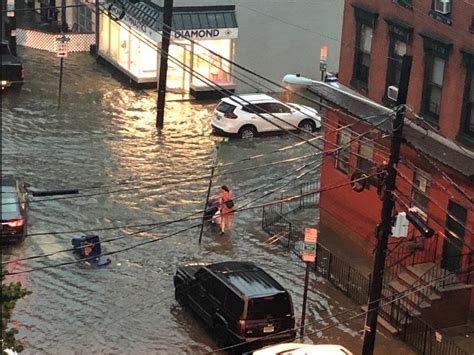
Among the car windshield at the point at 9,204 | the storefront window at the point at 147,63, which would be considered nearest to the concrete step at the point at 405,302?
the car windshield at the point at 9,204

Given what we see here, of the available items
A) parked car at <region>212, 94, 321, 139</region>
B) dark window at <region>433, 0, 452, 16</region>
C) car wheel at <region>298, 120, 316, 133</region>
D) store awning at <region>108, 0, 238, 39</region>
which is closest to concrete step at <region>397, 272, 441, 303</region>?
dark window at <region>433, 0, 452, 16</region>

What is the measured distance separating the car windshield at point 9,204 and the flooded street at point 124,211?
0.96 metres

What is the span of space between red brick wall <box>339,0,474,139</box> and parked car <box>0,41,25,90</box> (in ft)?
54.3

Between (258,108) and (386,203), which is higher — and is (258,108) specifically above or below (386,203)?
below

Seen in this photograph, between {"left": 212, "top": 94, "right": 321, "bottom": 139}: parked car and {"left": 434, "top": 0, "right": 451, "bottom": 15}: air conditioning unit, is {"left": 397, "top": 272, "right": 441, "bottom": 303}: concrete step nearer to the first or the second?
{"left": 434, "top": 0, "right": 451, "bottom": 15}: air conditioning unit

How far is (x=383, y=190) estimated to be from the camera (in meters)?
19.2

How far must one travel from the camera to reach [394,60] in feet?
88.9

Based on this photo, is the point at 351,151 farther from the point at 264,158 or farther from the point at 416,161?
the point at 264,158

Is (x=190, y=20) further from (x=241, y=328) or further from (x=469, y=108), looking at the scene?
(x=241, y=328)

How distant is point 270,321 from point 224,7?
23.6 metres

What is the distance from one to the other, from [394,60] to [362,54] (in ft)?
6.07

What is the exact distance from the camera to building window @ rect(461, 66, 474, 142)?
24.2 meters

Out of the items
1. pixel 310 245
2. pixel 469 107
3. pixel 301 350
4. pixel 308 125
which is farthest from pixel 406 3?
pixel 308 125

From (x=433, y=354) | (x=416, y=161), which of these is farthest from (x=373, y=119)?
(x=433, y=354)
